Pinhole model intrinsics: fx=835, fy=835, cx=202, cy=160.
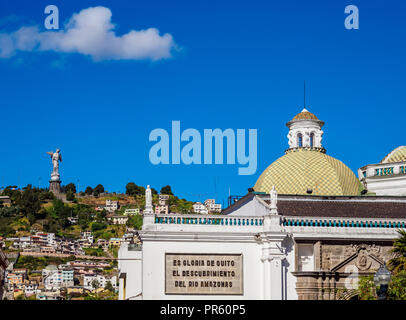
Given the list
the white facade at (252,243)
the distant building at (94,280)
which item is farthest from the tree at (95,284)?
the white facade at (252,243)

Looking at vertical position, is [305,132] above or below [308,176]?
above

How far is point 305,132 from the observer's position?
45.9 m

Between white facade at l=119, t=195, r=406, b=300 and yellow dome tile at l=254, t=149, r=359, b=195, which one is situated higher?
yellow dome tile at l=254, t=149, r=359, b=195

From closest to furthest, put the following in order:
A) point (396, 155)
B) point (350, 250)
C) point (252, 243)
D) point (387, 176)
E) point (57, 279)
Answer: point (252, 243), point (350, 250), point (387, 176), point (396, 155), point (57, 279)

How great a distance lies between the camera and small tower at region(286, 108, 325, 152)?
45.8 m

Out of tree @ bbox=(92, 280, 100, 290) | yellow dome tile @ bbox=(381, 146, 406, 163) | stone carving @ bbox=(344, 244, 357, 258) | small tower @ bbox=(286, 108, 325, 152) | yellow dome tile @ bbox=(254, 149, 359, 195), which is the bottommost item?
tree @ bbox=(92, 280, 100, 290)

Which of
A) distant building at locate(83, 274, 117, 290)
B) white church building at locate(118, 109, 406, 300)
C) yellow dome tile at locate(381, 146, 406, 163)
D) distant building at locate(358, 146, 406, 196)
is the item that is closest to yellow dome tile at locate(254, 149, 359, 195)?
distant building at locate(358, 146, 406, 196)

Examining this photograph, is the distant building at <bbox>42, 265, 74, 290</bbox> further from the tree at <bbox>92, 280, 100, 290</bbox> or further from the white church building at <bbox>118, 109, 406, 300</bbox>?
the white church building at <bbox>118, 109, 406, 300</bbox>

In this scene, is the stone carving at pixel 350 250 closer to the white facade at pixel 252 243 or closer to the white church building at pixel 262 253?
the white church building at pixel 262 253

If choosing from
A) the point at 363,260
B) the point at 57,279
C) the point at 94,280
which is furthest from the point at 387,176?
the point at 57,279

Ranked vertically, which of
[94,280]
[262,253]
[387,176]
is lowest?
[262,253]

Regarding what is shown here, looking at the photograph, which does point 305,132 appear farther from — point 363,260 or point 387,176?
point 363,260

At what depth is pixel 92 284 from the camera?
18800cm
